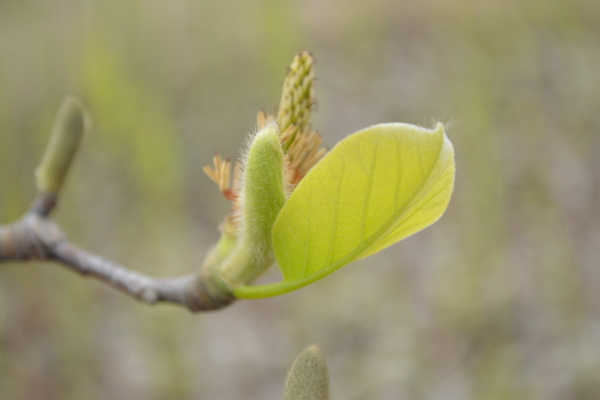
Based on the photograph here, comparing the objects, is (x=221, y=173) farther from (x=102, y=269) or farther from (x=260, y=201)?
(x=102, y=269)

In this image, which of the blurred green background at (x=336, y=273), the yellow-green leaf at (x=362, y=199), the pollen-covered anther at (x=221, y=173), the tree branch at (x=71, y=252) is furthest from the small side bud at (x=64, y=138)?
the blurred green background at (x=336, y=273)

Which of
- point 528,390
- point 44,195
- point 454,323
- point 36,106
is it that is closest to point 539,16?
point 454,323

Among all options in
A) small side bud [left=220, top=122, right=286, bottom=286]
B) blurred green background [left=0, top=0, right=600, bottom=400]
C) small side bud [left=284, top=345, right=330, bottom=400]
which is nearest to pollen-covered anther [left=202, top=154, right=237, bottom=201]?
small side bud [left=220, top=122, right=286, bottom=286]

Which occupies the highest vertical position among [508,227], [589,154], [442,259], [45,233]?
[45,233]

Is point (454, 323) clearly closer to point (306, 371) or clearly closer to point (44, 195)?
A: point (44, 195)

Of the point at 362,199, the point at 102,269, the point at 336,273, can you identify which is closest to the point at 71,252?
the point at 102,269

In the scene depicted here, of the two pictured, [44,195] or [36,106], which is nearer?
[44,195]

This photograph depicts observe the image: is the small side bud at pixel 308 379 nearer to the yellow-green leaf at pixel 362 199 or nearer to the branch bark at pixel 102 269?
the yellow-green leaf at pixel 362 199
